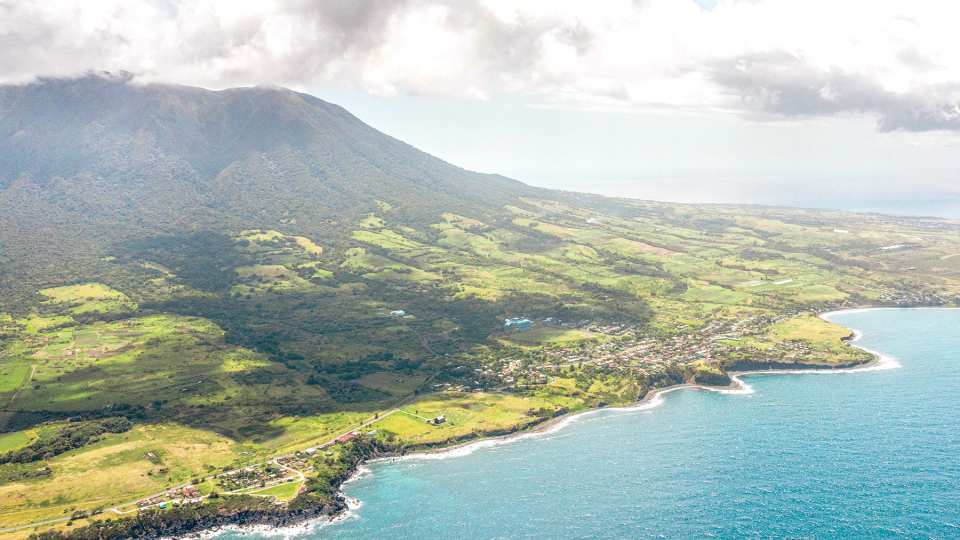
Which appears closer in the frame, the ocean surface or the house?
the ocean surface

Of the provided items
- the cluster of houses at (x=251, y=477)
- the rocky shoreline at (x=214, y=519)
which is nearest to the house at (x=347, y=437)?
the rocky shoreline at (x=214, y=519)

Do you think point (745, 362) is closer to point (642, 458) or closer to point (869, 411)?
point (869, 411)

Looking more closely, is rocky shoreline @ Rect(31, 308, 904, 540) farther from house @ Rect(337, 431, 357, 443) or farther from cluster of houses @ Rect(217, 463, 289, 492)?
house @ Rect(337, 431, 357, 443)

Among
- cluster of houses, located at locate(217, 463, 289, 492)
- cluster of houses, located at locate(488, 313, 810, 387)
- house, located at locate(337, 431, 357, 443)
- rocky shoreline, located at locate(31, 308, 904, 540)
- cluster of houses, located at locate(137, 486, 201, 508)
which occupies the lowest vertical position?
rocky shoreline, located at locate(31, 308, 904, 540)

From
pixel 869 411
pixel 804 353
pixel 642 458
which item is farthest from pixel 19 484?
pixel 804 353

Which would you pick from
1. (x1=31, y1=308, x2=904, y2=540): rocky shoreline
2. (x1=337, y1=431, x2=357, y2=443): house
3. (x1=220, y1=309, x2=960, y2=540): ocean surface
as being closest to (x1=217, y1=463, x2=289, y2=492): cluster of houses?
(x1=31, y1=308, x2=904, y2=540): rocky shoreline

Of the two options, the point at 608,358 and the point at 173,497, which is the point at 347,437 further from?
Result: the point at 608,358

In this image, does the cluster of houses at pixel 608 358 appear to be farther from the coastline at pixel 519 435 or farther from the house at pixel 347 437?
the house at pixel 347 437

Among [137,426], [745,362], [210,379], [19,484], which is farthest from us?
[745,362]
